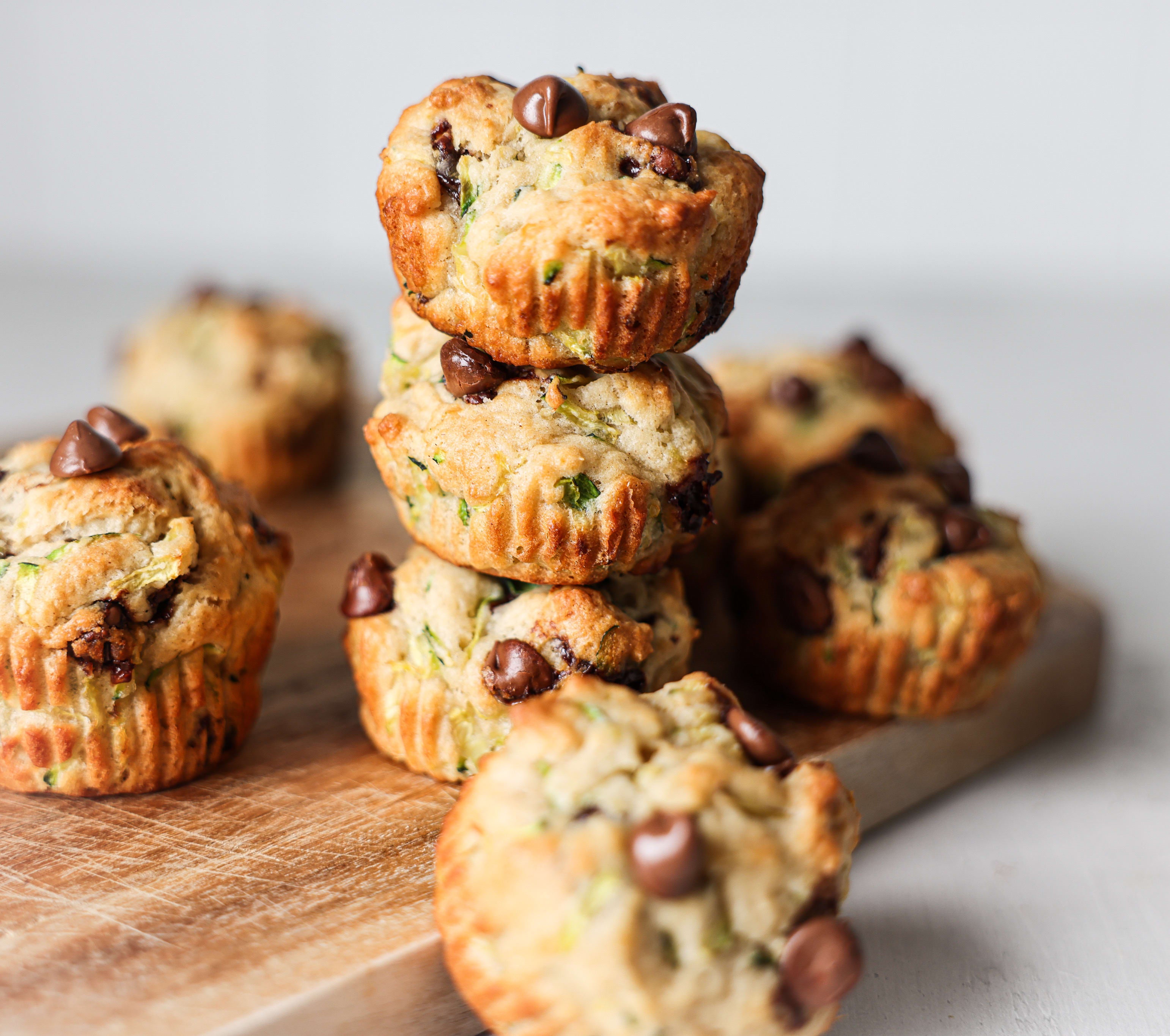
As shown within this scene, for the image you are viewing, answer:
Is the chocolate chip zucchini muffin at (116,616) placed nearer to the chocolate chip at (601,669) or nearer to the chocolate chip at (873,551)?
the chocolate chip at (601,669)

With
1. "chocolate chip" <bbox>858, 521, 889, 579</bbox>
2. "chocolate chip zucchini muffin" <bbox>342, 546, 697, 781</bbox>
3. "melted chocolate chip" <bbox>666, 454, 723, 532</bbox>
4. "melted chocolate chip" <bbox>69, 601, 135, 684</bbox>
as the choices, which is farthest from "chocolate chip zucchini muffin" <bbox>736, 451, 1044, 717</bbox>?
"melted chocolate chip" <bbox>69, 601, 135, 684</bbox>

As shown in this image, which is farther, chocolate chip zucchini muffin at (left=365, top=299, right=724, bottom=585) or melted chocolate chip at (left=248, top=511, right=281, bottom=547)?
melted chocolate chip at (left=248, top=511, right=281, bottom=547)

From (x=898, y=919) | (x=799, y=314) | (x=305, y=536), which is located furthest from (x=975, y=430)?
(x=898, y=919)

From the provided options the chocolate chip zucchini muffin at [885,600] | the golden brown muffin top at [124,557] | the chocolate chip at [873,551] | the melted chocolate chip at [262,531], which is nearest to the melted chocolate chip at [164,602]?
the golden brown muffin top at [124,557]

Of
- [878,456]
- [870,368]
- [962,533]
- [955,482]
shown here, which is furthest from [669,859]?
[870,368]

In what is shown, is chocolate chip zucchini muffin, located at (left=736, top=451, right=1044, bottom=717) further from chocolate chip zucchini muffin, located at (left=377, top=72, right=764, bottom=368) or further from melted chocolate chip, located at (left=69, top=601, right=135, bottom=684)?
melted chocolate chip, located at (left=69, top=601, right=135, bottom=684)

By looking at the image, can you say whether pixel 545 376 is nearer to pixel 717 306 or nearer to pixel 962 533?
pixel 717 306
